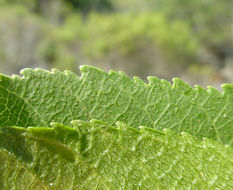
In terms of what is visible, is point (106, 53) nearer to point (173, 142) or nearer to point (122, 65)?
point (122, 65)

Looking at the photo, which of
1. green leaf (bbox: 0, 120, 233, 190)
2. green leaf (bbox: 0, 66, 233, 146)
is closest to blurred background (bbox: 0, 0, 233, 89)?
green leaf (bbox: 0, 66, 233, 146)

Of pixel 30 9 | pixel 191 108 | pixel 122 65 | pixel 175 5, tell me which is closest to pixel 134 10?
pixel 175 5

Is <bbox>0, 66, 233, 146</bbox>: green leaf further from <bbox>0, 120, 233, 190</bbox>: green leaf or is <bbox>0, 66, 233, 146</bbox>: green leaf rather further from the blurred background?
the blurred background

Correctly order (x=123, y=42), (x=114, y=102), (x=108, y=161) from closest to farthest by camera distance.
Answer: (x=108, y=161), (x=114, y=102), (x=123, y=42)

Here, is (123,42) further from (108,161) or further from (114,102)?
(108,161)

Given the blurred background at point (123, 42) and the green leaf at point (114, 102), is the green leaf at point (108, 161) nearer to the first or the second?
the green leaf at point (114, 102)

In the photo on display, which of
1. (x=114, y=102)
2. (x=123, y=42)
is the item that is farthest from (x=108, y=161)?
(x=123, y=42)

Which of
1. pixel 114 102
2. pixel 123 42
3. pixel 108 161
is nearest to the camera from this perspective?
pixel 108 161
